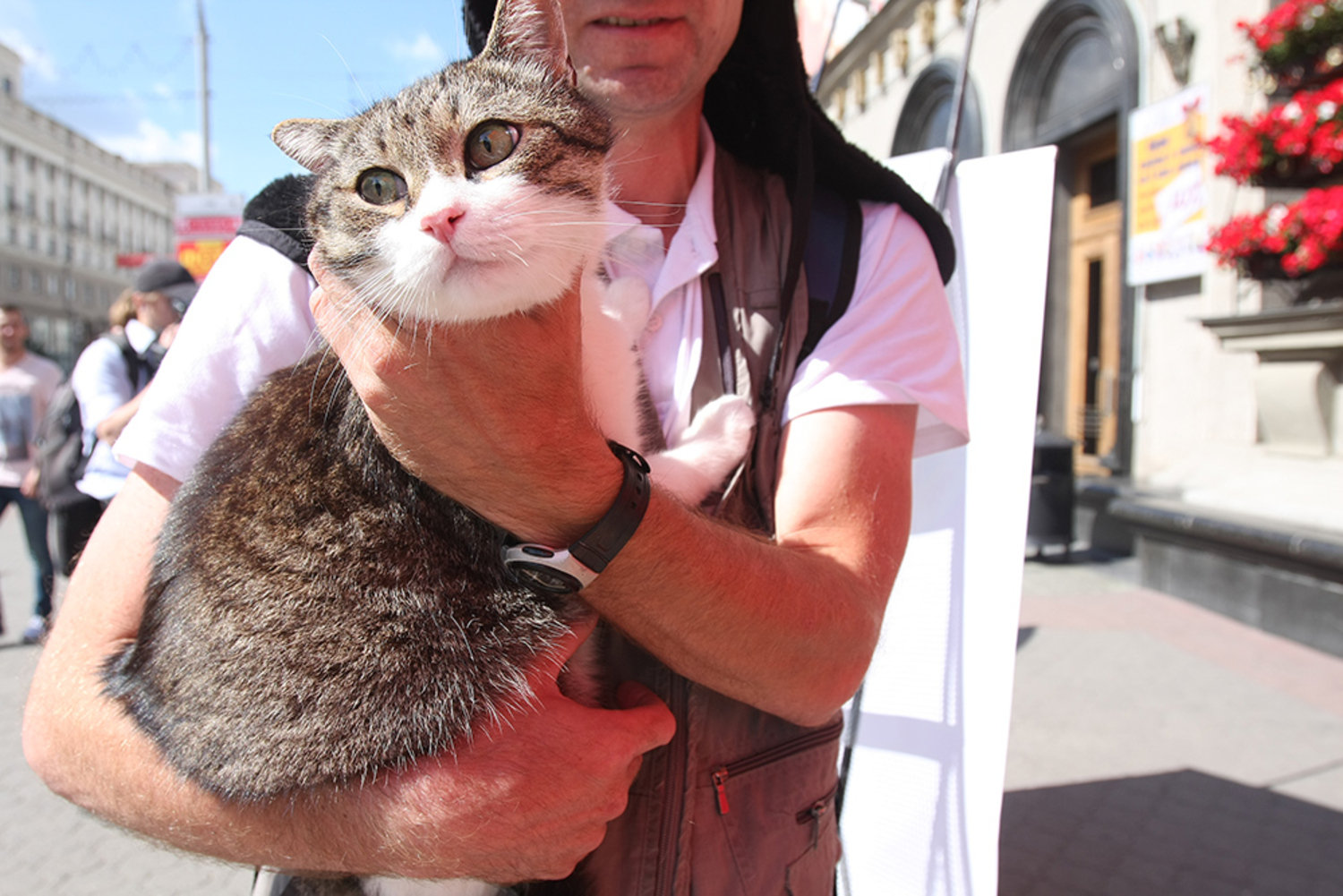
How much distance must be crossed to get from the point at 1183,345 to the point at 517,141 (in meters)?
7.85

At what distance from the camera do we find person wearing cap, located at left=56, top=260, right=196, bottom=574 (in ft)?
15.6

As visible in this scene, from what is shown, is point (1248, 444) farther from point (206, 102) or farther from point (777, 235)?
point (206, 102)

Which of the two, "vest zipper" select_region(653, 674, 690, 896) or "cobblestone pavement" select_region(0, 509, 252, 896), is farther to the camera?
"cobblestone pavement" select_region(0, 509, 252, 896)

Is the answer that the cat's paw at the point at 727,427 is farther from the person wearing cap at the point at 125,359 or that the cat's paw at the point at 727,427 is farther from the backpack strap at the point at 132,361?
the backpack strap at the point at 132,361

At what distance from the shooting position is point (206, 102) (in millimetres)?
16953

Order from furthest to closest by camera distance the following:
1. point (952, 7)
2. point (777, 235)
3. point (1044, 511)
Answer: point (952, 7) < point (1044, 511) < point (777, 235)

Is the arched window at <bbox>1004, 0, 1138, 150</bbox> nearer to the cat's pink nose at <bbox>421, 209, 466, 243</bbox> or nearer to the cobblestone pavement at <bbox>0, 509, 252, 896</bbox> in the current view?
the cat's pink nose at <bbox>421, 209, 466, 243</bbox>

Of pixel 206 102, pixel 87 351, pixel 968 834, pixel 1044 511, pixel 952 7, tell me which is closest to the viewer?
pixel 968 834

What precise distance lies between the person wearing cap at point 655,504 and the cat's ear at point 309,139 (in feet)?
0.64

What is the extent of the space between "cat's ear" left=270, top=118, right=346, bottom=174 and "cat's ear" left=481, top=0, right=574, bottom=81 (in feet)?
1.01

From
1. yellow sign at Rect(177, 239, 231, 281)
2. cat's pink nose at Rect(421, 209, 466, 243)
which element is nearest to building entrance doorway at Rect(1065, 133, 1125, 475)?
cat's pink nose at Rect(421, 209, 466, 243)

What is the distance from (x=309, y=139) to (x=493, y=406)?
2.46 feet

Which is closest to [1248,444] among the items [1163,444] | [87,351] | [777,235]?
[1163,444]

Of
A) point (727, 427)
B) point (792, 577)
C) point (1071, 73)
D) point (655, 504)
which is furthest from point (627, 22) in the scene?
point (1071, 73)
